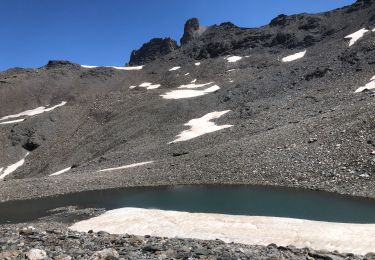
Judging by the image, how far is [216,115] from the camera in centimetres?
7469

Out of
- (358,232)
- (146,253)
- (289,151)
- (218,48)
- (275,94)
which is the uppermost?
(218,48)

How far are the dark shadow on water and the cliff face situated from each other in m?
2.22

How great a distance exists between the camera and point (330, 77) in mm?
75000

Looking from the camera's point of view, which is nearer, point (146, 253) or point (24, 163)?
point (146, 253)

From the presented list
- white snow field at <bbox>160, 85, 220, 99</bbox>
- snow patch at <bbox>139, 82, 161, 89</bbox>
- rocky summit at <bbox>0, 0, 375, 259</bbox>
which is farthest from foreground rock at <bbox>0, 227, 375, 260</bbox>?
snow patch at <bbox>139, 82, 161, 89</bbox>

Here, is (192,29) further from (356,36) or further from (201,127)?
(201,127)

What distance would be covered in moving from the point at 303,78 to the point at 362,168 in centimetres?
4418

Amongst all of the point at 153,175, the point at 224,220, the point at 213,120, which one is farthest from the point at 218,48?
the point at 224,220

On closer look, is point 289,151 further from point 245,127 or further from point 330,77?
point 330,77

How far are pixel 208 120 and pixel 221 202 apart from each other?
119ft

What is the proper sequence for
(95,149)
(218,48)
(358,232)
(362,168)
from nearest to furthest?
(358,232), (362,168), (95,149), (218,48)

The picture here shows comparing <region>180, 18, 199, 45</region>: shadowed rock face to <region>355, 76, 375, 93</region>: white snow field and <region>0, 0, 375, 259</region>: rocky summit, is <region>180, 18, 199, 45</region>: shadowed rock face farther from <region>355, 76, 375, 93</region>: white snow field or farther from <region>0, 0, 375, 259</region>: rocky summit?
<region>355, 76, 375, 93</region>: white snow field

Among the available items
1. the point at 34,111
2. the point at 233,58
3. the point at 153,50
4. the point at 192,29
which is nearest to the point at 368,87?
the point at 233,58

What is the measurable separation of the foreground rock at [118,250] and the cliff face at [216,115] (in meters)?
20.7
